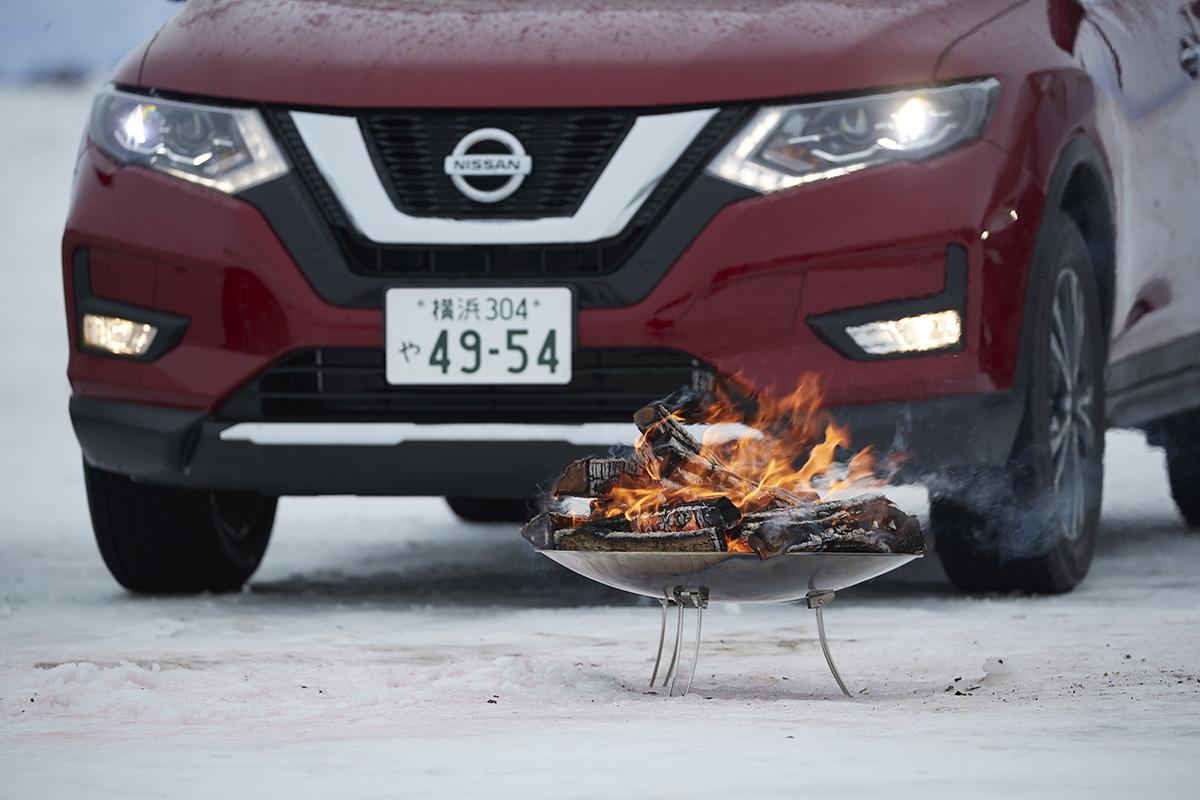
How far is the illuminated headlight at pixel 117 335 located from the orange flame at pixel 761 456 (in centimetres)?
139

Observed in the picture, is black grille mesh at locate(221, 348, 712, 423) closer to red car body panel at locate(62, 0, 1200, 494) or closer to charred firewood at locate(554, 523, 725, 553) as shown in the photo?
red car body panel at locate(62, 0, 1200, 494)

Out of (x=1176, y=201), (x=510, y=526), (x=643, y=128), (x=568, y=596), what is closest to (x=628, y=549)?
(x=643, y=128)

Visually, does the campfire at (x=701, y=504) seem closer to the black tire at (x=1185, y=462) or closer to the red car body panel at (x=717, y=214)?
the red car body panel at (x=717, y=214)

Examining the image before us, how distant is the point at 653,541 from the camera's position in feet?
15.0

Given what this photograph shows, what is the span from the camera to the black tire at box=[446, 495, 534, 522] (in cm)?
959

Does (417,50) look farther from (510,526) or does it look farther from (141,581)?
(510,526)

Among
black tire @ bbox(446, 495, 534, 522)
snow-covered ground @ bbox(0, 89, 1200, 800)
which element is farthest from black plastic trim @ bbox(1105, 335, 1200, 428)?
black tire @ bbox(446, 495, 534, 522)

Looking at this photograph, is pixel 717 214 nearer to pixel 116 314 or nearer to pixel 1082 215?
pixel 1082 215

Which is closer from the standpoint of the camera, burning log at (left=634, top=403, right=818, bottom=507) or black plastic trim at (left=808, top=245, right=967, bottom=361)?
burning log at (left=634, top=403, right=818, bottom=507)

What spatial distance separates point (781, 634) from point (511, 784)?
2332 millimetres

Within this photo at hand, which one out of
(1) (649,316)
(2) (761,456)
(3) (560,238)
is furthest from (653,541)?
→ (3) (560,238)

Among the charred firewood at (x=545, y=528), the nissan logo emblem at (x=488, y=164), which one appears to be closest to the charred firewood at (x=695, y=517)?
the charred firewood at (x=545, y=528)

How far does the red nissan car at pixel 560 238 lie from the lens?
580 centimetres

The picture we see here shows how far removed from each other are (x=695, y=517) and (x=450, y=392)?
142 centimetres
